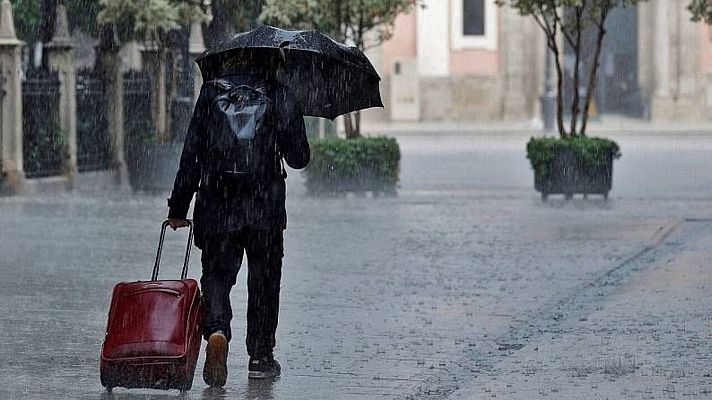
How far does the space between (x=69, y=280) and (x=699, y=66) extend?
36.4 metres

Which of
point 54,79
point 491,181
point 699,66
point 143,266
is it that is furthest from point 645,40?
point 143,266

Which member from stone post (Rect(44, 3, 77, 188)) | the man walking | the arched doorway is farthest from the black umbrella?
the arched doorway

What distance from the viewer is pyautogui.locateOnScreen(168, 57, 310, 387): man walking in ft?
25.9

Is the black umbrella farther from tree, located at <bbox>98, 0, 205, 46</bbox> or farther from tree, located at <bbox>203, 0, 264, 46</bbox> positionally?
tree, located at <bbox>203, 0, 264, 46</bbox>

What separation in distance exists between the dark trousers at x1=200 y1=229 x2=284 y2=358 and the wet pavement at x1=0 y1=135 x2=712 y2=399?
0.89ft

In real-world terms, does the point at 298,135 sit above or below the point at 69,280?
above

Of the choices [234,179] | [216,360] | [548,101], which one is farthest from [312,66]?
[548,101]

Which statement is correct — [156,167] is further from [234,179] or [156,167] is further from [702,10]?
[234,179]

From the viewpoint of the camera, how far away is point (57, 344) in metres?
9.48

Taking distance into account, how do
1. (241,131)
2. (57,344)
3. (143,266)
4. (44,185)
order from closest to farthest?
(241,131)
(57,344)
(143,266)
(44,185)

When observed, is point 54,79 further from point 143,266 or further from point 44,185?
point 143,266

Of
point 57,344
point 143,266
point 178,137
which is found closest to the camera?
point 57,344

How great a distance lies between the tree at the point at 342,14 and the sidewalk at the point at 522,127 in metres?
17.3

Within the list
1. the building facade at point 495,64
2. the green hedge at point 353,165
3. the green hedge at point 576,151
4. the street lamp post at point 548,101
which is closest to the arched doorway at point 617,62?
the building facade at point 495,64
